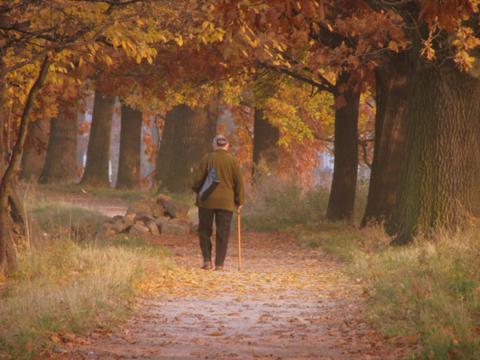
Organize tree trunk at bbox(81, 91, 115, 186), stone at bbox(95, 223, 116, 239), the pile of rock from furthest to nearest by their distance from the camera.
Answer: tree trunk at bbox(81, 91, 115, 186)
the pile of rock
stone at bbox(95, 223, 116, 239)

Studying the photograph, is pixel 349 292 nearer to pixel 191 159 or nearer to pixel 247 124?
pixel 191 159

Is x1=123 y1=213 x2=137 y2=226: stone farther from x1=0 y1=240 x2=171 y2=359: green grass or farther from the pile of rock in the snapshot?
x1=0 y1=240 x2=171 y2=359: green grass

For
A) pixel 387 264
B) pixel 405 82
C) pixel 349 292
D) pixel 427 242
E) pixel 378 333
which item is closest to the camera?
pixel 378 333

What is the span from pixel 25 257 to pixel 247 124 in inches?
1481

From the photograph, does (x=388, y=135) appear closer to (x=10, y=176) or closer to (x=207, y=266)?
(x=207, y=266)

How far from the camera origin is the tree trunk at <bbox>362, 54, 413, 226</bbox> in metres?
21.4

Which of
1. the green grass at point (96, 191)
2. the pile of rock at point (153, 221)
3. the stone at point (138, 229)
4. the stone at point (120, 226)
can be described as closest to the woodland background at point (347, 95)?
the pile of rock at point (153, 221)

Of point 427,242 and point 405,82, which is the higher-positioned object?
point 405,82

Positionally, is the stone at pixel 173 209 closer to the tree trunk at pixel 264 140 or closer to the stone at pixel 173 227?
the stone at pixel 173 227

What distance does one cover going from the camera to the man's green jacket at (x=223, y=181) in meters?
16.2

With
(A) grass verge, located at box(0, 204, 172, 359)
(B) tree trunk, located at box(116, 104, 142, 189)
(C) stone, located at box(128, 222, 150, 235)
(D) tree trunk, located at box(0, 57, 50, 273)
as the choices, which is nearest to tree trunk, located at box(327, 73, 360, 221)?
(C) stone, located at box(128, 222, 150, 235)

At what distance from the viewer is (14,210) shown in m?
15.8

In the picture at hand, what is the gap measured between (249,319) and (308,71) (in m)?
14.1

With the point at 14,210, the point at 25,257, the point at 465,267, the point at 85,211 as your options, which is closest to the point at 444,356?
the point at 465,267
